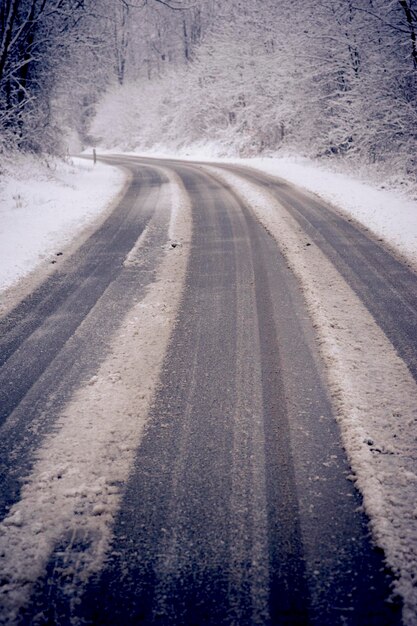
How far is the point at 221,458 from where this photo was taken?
2.26 meters

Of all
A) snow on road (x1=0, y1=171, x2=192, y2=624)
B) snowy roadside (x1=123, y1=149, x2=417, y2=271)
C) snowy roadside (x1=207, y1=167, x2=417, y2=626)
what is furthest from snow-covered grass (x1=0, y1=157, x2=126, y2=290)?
snowy roadside (x1=123, y1=149, x2=417, y2=271)

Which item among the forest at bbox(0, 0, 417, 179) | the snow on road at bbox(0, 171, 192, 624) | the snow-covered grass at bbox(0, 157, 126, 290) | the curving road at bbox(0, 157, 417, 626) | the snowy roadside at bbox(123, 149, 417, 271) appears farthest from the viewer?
the forest at bbox(0, 0, 417, 179)

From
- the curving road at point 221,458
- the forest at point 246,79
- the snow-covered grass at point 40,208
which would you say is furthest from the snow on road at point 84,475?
the forest at point 246,79

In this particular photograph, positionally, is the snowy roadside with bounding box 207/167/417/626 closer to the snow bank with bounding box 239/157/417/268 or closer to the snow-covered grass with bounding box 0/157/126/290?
the snow bank with bounding box 239/157/417/268

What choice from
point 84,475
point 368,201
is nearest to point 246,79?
point 368,201

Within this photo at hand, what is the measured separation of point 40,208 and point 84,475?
29.5ft

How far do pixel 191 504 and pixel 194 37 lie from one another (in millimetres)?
56989

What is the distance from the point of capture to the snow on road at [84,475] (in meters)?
1.68

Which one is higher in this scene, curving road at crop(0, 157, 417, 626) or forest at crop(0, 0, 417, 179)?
forest at crop(0, 0, 417, 179)

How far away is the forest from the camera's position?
39.8 ft

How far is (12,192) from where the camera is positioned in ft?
34.9

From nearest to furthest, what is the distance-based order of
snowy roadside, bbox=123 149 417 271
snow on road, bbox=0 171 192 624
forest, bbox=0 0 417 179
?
snow on road, bbox=0 171 192 624
snowy roadside, bbox=123 149 417 271
forest, bbox=0 0 417 179

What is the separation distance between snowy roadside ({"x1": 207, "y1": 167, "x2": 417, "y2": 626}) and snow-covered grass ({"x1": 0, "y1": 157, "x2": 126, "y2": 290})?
14.5 ft

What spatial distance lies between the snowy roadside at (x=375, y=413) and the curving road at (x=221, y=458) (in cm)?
8
